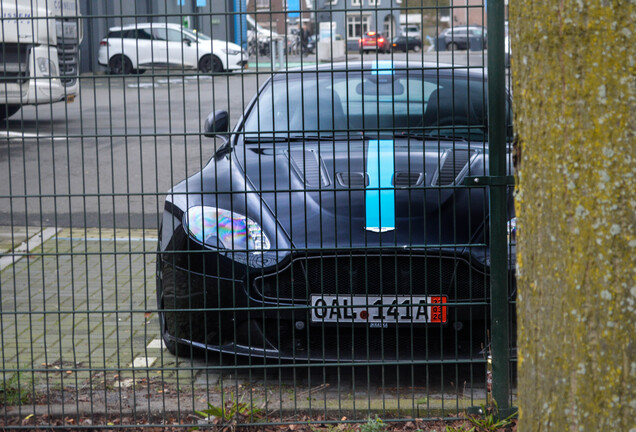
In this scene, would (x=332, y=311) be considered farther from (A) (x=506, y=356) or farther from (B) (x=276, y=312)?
(A) (x=506, y=356)

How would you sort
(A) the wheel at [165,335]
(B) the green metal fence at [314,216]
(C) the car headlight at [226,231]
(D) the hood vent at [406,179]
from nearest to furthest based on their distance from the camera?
1. (B) the green metal fence at [314,216]
2. (D) the hood vent at [406,179]
3. (C) the car headlight at [226,231]
4. (A) the wheel at [165,335]

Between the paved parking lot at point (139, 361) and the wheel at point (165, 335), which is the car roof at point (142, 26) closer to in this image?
the paved parking lot at point (139, 361)

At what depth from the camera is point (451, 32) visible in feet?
12.8

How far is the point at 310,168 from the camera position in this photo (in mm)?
4098

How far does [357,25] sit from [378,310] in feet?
4.02

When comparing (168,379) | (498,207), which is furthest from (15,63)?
(498,207)

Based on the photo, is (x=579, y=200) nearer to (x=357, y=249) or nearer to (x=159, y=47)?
(x=357, y=249)

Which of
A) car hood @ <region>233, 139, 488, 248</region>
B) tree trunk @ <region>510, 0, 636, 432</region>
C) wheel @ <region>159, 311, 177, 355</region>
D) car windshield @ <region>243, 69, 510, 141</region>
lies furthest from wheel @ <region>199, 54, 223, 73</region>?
tree trunk @ <region>510, 0, 636, 432</region>

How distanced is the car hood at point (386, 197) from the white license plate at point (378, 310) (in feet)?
0.79

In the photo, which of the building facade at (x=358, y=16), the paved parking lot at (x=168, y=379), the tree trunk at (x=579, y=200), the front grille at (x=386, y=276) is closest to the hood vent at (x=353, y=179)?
the front grille at (x=386, y=276)

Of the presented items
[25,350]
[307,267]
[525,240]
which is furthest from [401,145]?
[25,350]

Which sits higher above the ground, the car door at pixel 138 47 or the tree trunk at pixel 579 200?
the car door at pixel 138 47

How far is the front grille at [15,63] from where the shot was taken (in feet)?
12.3

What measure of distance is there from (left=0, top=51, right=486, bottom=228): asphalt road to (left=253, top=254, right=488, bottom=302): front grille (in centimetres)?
71
